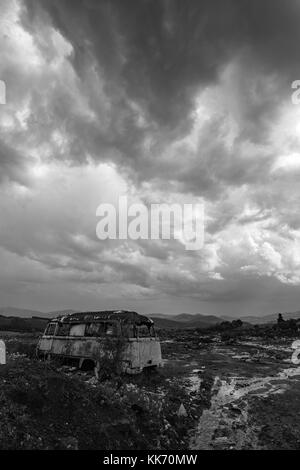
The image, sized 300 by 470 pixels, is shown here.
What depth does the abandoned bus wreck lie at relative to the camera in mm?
15469

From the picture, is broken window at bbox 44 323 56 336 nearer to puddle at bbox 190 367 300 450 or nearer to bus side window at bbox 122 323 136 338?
bus side window at bbox 122 323 136 338

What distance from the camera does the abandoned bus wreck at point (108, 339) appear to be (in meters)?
15.5

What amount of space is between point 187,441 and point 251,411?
433 centimetres

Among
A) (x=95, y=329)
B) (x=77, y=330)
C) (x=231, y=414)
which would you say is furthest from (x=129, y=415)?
(x=77, y=330)

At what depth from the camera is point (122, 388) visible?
1273 centimetres

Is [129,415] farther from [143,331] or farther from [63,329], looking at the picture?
[63,329]

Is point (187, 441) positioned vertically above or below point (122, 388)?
below

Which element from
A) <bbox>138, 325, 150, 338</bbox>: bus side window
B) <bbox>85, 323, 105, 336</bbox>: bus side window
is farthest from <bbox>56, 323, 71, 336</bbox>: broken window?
<bbox>138, 325, 150, 338</bbox>: bus side window

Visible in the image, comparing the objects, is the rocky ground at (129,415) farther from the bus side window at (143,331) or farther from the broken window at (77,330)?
the broken window at (77,330)

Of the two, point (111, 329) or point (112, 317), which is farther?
point (112, 317)

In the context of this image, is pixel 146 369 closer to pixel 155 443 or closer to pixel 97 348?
pixel 97 348

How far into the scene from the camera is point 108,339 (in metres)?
15.6

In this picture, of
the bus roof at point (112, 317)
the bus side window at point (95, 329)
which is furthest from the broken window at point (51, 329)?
the bus side window at point (95, 329)
